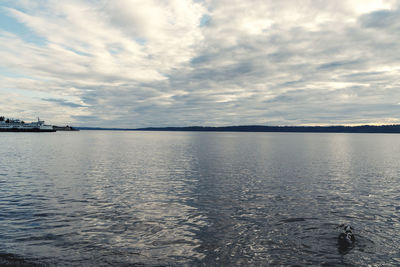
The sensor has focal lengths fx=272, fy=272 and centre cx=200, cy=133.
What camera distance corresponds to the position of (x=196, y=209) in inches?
945

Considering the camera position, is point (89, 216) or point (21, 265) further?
point (89, 216)

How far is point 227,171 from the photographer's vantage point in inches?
1845

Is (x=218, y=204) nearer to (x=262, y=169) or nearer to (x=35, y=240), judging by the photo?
(x=35, y=240)

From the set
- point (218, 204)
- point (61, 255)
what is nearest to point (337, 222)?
point (218, 204)

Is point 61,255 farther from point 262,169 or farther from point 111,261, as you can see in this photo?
point 262,169

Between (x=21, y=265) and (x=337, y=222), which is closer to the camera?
(x=21, y=265)

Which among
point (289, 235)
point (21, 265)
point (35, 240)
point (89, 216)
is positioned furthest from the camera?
point (89, 216)

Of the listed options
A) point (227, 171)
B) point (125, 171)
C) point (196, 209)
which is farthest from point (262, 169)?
point (196, 209)

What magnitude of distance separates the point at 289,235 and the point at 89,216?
15.3 m

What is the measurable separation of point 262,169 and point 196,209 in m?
28.0

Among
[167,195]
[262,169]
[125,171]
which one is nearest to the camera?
[167,195]

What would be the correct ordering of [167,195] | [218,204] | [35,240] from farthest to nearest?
[167,195], [218,204], [35,240]

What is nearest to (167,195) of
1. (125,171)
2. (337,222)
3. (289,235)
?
(289,235)

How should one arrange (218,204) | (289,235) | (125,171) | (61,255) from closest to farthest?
(61,255), (289,235), (218,204), (125,171)
